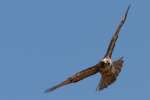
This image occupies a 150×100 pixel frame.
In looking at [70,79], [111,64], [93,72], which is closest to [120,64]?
[111,64]

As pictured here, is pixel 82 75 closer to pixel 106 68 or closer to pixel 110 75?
pixel 106 68

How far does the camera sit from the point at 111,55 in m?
14.8

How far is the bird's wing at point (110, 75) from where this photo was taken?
43.6ft

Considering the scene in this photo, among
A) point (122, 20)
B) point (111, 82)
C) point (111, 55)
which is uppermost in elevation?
point (122, 20)

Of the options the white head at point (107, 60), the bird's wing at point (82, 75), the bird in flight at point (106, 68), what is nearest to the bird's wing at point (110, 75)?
the bird in flight at point (106, 68)

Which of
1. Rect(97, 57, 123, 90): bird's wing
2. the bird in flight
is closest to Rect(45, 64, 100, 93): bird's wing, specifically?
the bird in flight

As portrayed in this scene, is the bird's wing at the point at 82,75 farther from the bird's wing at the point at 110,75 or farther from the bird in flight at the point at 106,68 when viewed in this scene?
the bird's wing at the point at 110,75

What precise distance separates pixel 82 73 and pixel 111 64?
5.49 feet

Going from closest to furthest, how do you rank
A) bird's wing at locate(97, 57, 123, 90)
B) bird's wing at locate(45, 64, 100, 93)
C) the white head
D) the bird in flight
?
bird's wing at locate(97, 57, 123, 90) → the bird in flight → the white head → bird's wing at locate(45, 64, 100, 93)

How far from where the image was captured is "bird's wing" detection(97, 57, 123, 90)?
13.3m

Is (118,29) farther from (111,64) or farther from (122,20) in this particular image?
(111,64)

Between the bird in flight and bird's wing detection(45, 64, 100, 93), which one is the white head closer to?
the bird in flight

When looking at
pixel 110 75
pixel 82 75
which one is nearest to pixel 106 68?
pixel 110 75

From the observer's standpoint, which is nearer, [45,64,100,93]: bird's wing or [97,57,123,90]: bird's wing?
[97,57,123,90]: bird's wing
